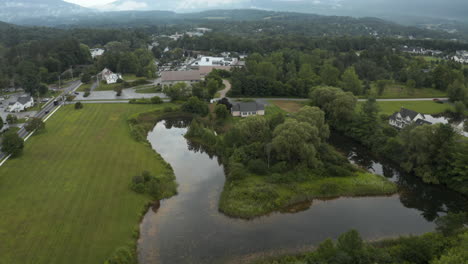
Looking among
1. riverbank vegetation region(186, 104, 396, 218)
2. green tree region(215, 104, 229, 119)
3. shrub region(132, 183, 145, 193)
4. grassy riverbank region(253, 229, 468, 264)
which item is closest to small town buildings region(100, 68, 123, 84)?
green tree region(215, 104, 229, 119)

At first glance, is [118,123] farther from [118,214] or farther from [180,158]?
[118,214]

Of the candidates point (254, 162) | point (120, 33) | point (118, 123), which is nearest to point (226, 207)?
point (254, 162)

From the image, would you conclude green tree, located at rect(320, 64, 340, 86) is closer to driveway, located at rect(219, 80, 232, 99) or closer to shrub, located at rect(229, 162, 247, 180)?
driveway, located at rect(219, 80, 232, 99)

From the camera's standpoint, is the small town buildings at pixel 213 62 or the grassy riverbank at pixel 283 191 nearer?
the grassy riverbank at pixel 283 191

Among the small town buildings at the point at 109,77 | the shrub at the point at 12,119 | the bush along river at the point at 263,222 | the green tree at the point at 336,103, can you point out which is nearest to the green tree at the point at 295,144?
the bush along river at the point at 263,222

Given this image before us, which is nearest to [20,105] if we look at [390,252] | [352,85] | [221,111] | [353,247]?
[221,111]

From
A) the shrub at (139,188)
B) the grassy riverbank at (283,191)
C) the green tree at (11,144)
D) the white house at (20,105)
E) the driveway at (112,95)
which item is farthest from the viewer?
the driveway at (112,95)

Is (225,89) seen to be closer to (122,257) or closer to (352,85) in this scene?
(352,85)

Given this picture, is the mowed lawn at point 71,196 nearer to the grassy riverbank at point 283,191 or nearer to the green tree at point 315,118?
the grassy riverbank at point 283,191
